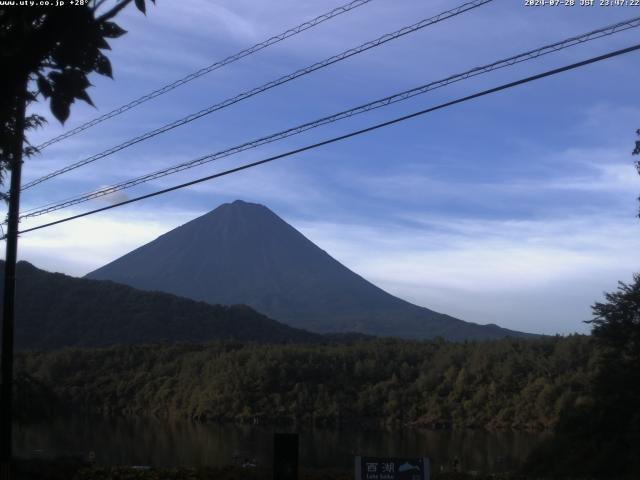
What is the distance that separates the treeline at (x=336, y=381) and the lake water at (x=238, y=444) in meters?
3.97

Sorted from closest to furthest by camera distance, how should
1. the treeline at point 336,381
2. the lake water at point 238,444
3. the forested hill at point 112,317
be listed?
the lake water at point 238,444 < the treeline at point 336,381 < the forested hill at point 112,317

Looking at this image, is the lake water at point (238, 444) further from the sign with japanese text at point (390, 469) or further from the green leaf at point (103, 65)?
the green leaf at point (103, 65)

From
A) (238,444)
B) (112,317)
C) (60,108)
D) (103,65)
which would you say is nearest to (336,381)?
(238,444)

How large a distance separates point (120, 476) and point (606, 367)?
1542 centimetres

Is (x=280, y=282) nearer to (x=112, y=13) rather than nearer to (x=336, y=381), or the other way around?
(x=336, y=381)

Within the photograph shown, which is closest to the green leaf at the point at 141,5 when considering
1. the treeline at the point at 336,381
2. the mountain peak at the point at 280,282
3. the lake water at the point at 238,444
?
the lake water at the point at 238,444

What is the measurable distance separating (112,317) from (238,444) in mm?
58263

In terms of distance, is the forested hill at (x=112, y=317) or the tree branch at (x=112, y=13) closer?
the tree branch at (x=112, y=13)

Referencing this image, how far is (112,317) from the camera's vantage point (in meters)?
92.6

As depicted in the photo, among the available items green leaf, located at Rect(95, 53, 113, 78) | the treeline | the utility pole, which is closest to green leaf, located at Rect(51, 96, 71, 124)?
green leaf, located at Rect(95, 53, 113, 78)

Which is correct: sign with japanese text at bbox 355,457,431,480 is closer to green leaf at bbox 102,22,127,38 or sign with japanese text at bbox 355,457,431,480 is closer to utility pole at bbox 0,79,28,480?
green leaf at bbox 102,22,127,38

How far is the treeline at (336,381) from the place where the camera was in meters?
53.1

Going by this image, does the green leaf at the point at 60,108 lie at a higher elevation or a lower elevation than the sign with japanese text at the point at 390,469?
higher

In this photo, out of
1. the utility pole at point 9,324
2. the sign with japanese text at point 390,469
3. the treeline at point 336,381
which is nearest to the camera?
the sign with japanese text at point 390,469
